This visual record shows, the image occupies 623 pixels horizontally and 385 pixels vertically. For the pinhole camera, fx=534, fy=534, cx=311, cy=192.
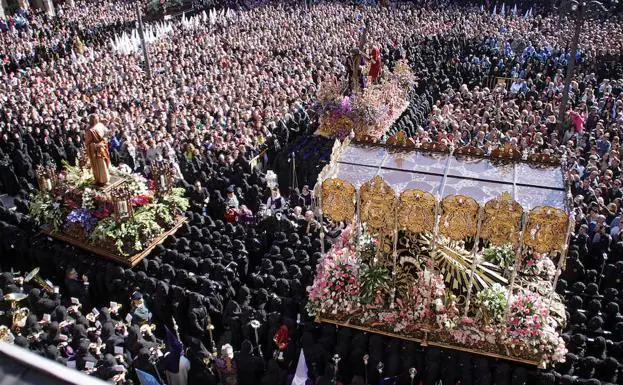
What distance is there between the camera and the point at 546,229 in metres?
7.65

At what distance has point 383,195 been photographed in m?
8.30

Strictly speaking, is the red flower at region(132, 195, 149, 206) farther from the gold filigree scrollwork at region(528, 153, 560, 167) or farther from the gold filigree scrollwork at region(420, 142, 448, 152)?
the gold filigree scrollwork at region(528, 153, 560, 167)

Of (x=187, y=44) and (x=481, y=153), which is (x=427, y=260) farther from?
(x=187, y=44)

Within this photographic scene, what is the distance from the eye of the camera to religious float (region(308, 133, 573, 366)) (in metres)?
8.00

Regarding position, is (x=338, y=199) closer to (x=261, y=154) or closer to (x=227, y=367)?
(x=227, y=367)

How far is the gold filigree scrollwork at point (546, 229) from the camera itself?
752cm

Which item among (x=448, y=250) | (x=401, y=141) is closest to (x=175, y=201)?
(x=401, y=141)

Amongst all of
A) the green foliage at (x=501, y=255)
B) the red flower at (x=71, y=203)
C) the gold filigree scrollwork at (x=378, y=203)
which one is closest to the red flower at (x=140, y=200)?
the red flower at (x=71, y=203)

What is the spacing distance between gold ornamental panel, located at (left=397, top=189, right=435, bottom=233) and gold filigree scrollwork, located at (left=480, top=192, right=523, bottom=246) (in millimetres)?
779

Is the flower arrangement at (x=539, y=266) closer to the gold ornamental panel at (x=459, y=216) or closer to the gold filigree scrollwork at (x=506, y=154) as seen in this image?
the gold filigree scrollwork at (x=506, y=154)

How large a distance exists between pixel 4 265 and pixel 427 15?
24.1 metres

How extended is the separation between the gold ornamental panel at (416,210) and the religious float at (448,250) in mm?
16

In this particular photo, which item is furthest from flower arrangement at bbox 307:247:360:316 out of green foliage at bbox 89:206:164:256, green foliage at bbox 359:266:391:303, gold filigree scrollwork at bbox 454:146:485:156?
green foliage at bbox 89:206:164:256

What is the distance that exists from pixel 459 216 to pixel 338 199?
74.8 inches
